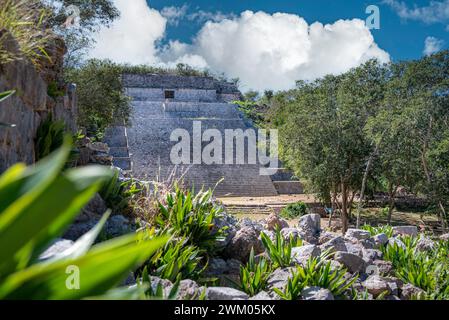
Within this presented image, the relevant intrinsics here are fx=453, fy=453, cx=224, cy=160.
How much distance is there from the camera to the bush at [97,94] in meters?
17.7

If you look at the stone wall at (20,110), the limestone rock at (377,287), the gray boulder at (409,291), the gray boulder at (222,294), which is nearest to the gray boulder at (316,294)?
the gray boulder at (222,294)

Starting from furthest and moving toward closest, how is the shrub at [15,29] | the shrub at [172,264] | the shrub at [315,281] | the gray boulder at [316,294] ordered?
the shrub at [172,264], the shrub at [315,281], the shrub at [15,29], the gray boulder at [316,294]

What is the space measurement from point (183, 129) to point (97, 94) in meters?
17.0

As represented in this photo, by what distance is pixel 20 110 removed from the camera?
4.42 m

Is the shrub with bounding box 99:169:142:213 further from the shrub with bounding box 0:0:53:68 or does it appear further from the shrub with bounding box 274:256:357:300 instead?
the shrub with bounding box 274:256:357:300

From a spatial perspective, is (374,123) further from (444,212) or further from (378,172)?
(444,212)

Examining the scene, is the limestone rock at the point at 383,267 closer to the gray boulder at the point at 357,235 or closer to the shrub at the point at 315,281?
the shrub at the point at 315,281

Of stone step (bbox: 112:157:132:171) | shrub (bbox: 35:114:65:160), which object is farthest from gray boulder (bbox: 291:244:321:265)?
stone step (bbox: 112:157:132:171)

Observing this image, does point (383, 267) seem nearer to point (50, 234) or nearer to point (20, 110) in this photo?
point (20, 110)

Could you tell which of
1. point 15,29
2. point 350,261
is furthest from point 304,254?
point 15,29

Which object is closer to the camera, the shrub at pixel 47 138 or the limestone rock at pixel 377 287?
the limestone rock at pixel 377 287

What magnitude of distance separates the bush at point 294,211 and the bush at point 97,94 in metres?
9.28

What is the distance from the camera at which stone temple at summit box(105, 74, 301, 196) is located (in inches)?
1182
